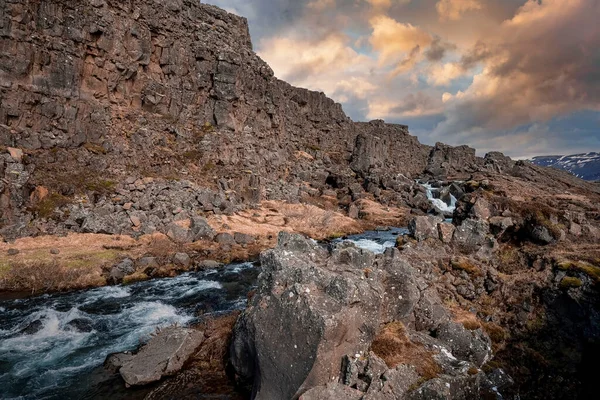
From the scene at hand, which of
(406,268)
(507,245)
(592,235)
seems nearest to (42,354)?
(406,268)

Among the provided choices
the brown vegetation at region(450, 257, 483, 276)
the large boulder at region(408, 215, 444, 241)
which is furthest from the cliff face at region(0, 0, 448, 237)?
the brown vegetation at region(450, 257, 483, 276)

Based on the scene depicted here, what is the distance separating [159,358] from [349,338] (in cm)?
814

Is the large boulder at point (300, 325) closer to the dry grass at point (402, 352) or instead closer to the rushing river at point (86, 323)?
the dry grass at point (402, 352)

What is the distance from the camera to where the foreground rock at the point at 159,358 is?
1226cm

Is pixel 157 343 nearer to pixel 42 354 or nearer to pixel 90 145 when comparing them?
pixel 42 354

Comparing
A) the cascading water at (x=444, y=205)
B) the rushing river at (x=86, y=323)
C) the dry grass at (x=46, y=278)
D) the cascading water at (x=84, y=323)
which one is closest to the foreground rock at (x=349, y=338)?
the rushing river at (x=86, y=323)

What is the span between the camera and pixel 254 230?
41.4m

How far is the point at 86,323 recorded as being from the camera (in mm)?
17766

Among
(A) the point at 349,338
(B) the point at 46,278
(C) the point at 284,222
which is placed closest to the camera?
(A) the point at 349,338

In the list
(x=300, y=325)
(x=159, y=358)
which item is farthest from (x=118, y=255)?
(x=300, y=325)

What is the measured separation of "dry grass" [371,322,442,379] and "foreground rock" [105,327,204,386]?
8.01 metres

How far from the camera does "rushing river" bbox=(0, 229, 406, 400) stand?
1283cm

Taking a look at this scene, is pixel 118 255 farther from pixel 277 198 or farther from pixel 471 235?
pixel 277 198

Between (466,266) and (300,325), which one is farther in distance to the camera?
(466,266)
